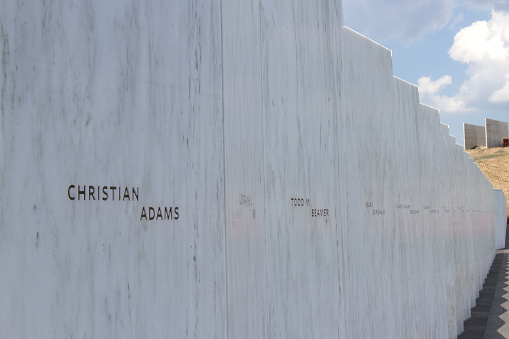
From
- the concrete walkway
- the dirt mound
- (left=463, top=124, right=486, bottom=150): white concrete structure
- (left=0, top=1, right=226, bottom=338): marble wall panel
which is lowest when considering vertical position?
the concrete walkway

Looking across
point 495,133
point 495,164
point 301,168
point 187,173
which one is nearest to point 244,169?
point 187,173

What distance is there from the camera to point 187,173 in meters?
4.03

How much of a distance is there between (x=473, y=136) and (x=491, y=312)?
2772 inches

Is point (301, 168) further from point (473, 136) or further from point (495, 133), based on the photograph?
point (495, 133)

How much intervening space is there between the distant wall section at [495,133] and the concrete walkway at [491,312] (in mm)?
61288

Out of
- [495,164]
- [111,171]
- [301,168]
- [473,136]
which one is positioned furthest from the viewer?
[473,136]

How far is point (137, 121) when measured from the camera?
3590 millimetres

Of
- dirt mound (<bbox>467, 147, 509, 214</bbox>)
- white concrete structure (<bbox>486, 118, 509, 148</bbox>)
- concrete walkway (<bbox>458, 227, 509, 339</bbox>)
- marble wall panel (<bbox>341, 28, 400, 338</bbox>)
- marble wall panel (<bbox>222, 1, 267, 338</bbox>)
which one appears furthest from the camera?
white concrete structure (<bbox>486, 118, 509, 148</bbox>)

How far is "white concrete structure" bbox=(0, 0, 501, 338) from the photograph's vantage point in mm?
2943

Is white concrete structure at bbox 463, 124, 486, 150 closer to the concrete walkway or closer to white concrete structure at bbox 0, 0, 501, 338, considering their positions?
the concrete walkway

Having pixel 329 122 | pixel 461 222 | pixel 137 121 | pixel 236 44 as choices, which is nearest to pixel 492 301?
pixel 461 222

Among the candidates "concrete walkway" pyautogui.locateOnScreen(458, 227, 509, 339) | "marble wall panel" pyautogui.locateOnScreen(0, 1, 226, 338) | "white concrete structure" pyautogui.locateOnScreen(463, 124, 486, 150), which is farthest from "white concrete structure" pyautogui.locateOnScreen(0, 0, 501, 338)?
"white concrete structure" pyautogui.locateOnScreen(463, 124, 486, 150)

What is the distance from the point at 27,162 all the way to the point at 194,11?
6.16ft

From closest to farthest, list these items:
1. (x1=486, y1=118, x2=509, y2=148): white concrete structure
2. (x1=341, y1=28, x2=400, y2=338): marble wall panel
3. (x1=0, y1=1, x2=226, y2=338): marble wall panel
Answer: (x1=0, y1=1, x2=226, y2=338): marble wall panel → (x1=341, y1=28, x2=400, y2=338): marble wall panel → (x1=486, y1=118, x2=509, y2=148): white concrete structure
